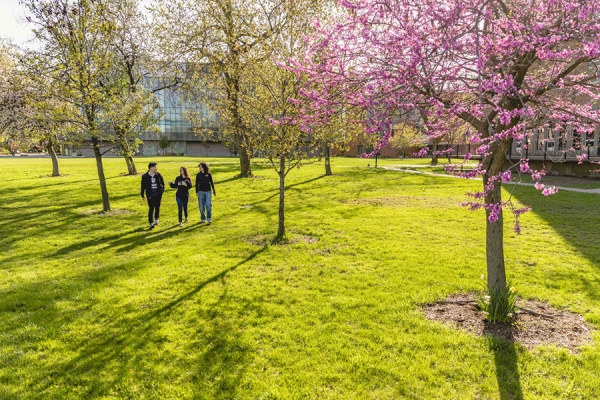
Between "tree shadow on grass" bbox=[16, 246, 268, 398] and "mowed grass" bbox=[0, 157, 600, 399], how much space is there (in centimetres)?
2

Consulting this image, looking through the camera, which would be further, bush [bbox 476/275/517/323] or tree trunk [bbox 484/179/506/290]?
tree trunk [bbox 484/179/506/290]

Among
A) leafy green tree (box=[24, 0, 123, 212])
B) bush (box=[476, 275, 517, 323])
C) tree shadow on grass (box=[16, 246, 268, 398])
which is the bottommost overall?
tree shadow on grass (box=[16, 246, 268, 398])

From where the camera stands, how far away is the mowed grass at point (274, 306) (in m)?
4.11

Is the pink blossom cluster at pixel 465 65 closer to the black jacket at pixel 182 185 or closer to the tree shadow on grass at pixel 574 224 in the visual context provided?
the tree shadow on grass at pixel 574 224

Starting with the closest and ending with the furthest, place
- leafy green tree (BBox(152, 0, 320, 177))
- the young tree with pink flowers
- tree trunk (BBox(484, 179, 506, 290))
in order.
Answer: the young tree with pink flowers, tree trunk (BBox(484, 179, 506, 290)), leafy green tree (BBox(152, 0, 320, 177))

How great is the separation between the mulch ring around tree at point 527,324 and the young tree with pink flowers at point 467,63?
1.69 m

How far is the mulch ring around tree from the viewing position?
489cm

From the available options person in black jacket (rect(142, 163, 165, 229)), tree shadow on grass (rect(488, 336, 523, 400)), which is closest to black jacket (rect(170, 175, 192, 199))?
person in black jacket (rect(142, 163, 165, 229))

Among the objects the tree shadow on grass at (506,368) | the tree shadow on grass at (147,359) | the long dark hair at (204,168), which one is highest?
the long dark hair at (204,168)

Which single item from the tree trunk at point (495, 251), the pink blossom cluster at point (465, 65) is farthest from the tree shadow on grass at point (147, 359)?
the tree trunk at point (495, 251)

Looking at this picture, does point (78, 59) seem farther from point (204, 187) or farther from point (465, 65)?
point (465, 65)

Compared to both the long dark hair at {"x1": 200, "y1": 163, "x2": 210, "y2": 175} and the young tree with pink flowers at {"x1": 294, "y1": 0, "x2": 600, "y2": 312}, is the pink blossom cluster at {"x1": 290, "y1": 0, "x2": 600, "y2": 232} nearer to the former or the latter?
the young tree with pink flowers at {"x1": 294, "y1": 0, "x2": 600, "y2": 312}

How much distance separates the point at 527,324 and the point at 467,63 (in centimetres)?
379

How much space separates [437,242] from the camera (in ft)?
31.6
